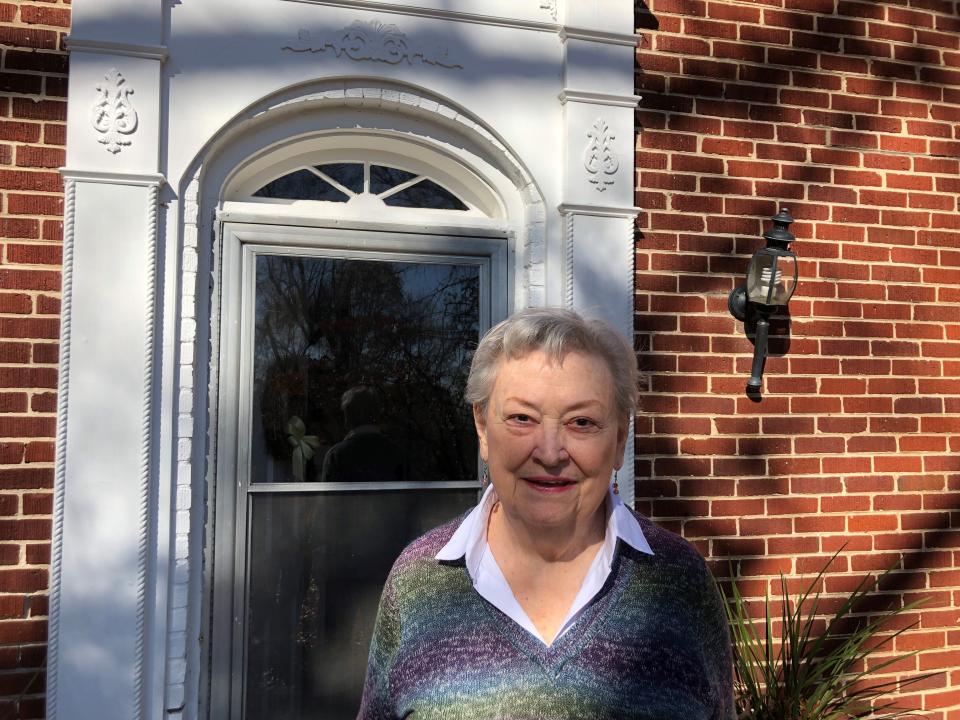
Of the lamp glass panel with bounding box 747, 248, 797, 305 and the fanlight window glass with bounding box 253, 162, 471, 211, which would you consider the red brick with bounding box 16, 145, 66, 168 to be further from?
the lamp glass panel with bounding box 747, 248, 797, 305

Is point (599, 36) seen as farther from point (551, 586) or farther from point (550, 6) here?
point (551, 586)

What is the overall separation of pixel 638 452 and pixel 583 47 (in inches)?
65.4

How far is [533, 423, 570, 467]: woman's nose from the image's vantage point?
1.70m

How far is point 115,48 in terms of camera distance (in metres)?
3.00

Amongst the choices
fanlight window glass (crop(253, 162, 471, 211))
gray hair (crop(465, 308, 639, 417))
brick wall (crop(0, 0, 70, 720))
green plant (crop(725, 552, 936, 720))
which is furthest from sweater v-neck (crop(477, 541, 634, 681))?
fanlight window glass (crop(253, 162, 471, 211))

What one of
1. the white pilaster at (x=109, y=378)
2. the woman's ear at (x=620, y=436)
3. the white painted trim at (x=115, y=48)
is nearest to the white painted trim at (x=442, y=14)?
the white painted trim at (x=115, y=48)

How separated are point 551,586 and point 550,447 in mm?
296

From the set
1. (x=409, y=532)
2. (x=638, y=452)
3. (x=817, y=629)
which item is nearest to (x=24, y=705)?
(x=409, y=532)

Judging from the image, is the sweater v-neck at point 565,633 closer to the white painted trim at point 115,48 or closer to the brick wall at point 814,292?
the brick wall at point 814,292

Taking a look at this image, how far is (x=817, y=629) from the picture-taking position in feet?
11.9

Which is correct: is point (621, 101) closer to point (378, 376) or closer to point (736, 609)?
point (378, 376)

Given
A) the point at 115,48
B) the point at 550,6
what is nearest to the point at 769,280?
the point at 550,6

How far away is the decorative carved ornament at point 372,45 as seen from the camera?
324 centimetres

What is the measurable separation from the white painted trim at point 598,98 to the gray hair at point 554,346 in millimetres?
1868
